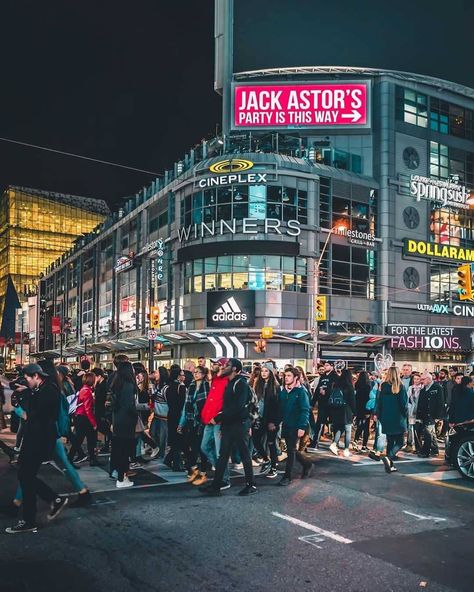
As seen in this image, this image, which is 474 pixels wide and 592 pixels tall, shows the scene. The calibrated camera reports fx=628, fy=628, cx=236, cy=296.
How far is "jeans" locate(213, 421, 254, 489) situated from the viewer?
8953 mm

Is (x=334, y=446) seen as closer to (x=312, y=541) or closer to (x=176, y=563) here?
(x=312, y=541)

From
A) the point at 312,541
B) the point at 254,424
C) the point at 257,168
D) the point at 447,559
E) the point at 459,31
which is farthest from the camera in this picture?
the point at 459,31

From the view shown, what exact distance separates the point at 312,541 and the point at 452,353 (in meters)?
43.9

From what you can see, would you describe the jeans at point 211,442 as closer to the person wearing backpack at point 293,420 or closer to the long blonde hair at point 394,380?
the person wearing backpack at point 293,420

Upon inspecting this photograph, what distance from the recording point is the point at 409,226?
1820 inches

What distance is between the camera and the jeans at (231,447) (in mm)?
8953

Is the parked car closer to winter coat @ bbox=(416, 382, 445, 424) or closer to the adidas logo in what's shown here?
winter coat @ bbox=(416, 382, 445, 424)

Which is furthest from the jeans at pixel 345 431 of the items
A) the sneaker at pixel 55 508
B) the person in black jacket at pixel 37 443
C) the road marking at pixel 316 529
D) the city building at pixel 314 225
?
the city building at pixel 314 225

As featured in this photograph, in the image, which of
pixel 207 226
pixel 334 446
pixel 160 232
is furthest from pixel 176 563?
pixel 160 232

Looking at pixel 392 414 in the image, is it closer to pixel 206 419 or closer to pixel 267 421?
pixel 267 421

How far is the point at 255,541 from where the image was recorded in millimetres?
6531

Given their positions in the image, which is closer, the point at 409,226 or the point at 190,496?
the point at 190,496

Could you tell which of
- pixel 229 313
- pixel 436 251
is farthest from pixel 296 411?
pixel 436 251

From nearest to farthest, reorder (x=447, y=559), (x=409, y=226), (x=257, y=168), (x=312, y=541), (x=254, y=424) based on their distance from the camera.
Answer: (x=447, y=559), (x=312, y=541), (x=254, y=424), (x=257, y=168), (x=409, y=226)
